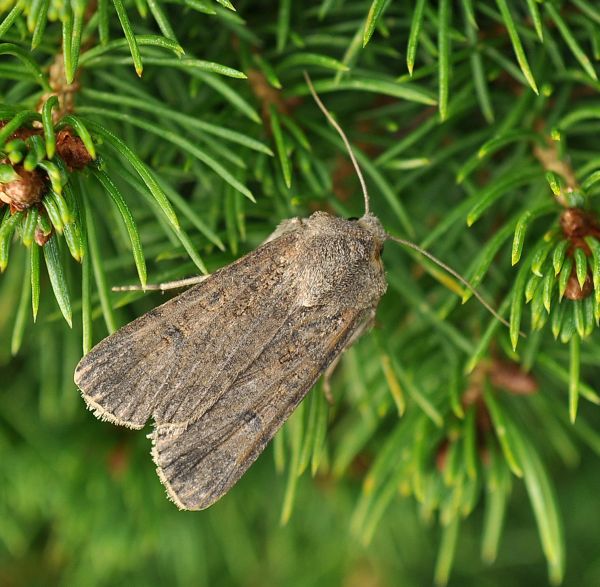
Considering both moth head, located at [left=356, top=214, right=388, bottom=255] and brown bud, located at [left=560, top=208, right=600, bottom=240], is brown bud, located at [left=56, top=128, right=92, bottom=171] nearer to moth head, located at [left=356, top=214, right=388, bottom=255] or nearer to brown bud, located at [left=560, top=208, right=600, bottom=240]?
moth head, located at [left=356, top=214, right=388, bottom=255]

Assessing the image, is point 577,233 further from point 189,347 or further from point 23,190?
point 23,190

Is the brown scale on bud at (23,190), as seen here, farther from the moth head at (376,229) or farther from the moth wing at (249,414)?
the moth head at (376,229)

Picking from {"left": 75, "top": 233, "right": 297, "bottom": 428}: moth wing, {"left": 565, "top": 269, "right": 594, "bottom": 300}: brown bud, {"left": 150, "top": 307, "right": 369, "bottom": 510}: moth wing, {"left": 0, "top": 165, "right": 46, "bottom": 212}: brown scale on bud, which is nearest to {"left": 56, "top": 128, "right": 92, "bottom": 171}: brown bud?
{"left": 0, "top": 165, "right": 46, "bottom": 212}: brown scale on bud

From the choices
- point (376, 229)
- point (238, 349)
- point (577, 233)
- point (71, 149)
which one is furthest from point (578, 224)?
point (71, 149)

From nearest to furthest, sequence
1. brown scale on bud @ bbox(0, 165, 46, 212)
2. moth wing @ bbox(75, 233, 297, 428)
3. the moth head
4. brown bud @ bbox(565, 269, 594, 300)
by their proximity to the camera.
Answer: brown scale on bud @ bbox(0, 165, 46, 212) < brown bud @ bbox(565, 269, 594, 300) < moth wing @ bbox(75, 233, 297, 428) < the moth head

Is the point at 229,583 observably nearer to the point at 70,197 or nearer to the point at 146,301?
the point at 146,301
